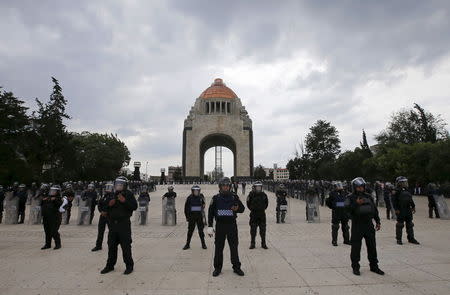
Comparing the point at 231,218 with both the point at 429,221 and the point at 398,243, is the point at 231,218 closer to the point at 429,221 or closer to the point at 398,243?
the point at 398,243

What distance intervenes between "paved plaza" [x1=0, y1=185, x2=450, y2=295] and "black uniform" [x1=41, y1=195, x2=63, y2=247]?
0.37 metres

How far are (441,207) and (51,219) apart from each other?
51.4ft

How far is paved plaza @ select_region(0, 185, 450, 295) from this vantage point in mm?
5215

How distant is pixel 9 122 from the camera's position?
1243 inches

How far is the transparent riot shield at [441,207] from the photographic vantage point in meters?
14.5

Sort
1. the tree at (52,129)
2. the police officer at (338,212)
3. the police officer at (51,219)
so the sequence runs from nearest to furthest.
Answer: the police officer at (51,219), the police officer at (338,212), the tree at (52,129)

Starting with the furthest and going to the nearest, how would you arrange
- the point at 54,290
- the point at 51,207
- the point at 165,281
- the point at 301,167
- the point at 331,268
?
the point at 301,167, the point at 51,207, the point at 331,268, the point at 165,281, the point at 54,290

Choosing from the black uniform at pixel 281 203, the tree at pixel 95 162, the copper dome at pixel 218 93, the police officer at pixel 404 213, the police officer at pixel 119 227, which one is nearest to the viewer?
the police officer at pixel 119 227

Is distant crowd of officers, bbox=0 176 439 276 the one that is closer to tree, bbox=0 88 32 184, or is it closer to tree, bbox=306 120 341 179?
tree, bbox=0 88 32 184

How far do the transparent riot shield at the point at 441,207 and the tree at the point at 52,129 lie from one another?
37222 mm

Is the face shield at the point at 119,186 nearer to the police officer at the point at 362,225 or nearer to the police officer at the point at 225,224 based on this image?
the police officer at the point at 225,224

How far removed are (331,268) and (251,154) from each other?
58139 millimetres

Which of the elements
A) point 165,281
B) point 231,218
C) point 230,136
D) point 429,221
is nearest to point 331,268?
point 231,218

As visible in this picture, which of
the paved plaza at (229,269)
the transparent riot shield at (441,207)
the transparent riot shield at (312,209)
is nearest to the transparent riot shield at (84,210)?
the paved plaza at (229,269)
